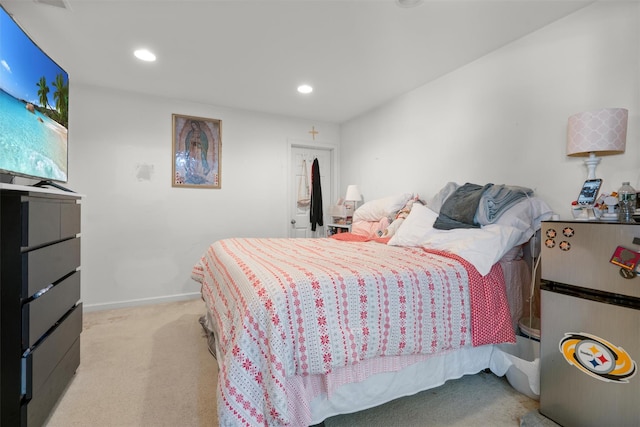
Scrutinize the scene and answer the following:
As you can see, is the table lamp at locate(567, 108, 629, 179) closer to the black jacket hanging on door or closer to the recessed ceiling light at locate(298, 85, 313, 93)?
the recessed ceiling light at locate(298, 85, 313, 93)

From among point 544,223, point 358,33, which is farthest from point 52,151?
point 544,223

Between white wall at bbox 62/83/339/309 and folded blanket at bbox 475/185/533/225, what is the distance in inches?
110

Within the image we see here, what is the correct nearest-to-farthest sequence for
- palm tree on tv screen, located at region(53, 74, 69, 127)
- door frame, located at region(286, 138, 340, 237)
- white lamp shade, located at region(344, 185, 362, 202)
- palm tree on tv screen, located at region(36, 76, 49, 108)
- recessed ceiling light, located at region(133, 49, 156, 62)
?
A: palm tree on tv screen, located at region(36, 76, 49, 108) → palm tree on tv screen, located at region(53, 74, 69, 127) → recessed ceiling light, located at region(133, 49, 156, 62) → white lamp shade, located at region(344, 185, 362, 202) → door frame, located at region(286, 138, 340, 237)

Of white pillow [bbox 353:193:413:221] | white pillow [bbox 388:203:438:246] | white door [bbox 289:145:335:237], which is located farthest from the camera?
white door [bbox 289:145:335:237]

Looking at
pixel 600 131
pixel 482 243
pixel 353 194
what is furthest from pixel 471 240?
pixel 353 194

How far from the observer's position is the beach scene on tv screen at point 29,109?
1380mm

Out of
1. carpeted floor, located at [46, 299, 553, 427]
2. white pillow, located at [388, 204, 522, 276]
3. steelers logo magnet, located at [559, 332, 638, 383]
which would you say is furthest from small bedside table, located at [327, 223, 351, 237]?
steelers logo magnet, located at [559, 332, 638, 383]

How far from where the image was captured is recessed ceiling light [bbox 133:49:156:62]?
2.49 meters

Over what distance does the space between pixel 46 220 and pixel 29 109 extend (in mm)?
626

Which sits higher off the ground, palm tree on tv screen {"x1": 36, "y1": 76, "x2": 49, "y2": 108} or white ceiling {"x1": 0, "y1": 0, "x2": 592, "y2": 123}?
white ceiling {"x1": 0, "y1": 0, "x2": 592, "y2": 123}

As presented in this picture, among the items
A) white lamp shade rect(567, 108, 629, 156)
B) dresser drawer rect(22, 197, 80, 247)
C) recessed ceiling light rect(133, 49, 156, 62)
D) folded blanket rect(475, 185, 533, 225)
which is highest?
recessed ceiling light rect(133, 49, 156, 62)

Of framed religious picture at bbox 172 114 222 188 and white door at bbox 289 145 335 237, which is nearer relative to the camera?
framed religious picture at bbox 172 114 222 188

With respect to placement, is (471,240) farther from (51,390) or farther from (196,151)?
(196,151)

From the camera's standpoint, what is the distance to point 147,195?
3488 mm
